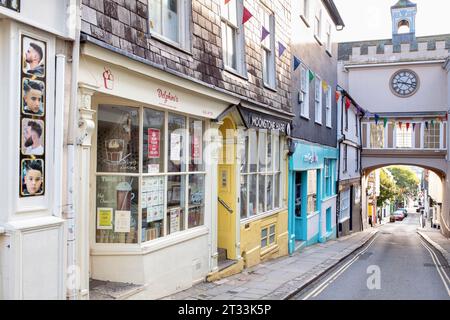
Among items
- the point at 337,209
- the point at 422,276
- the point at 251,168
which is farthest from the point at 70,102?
the point at 337,209

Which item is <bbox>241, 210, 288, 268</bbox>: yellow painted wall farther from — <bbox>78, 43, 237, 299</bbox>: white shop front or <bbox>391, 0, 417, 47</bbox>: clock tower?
<bbox>391, 0, 417, 47</bbox>: clock tower

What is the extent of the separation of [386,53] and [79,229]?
3324 cm

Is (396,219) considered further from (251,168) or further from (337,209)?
(251,168)

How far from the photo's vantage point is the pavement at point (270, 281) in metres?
8.24

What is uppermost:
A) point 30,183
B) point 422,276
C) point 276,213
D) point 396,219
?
point 30,183

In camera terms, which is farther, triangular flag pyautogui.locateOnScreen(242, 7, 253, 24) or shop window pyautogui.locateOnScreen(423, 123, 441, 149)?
shop window pyautogui.locateOnScreen(423, 123, 441, 149)

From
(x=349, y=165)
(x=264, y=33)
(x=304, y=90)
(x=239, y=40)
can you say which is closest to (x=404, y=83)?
(x=349, y=165)

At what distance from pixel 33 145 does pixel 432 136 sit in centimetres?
3159

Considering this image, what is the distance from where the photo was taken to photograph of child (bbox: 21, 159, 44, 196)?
16.0 ft

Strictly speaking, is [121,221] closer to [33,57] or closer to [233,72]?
[33,57]

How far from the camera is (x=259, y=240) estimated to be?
12.1 m

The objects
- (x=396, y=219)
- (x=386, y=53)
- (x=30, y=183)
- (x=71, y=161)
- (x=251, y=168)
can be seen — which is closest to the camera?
(x=30, y=183)

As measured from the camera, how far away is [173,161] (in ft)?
26.7

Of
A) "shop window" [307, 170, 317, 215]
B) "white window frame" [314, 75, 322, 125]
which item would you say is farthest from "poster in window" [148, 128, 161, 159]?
"white window frame" [314, 75, 322, 125]
